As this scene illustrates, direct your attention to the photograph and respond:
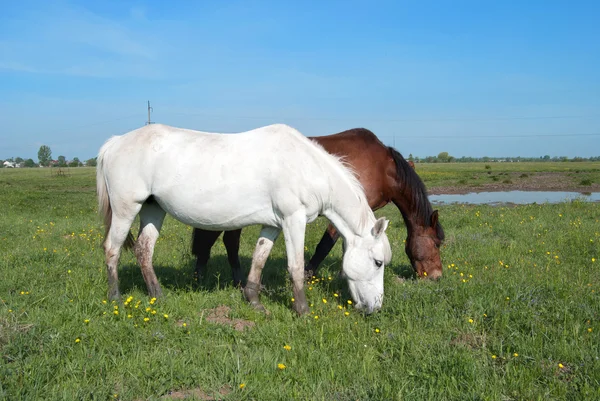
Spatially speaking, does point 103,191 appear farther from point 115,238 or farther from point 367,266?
point 367,266

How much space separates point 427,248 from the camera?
6.32 meters

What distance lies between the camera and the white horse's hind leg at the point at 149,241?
5.46 meters

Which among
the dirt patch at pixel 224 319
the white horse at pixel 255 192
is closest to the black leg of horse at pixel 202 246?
the white horse at pixel 255 192

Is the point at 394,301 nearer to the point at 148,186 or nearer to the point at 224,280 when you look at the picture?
the point at 224,280

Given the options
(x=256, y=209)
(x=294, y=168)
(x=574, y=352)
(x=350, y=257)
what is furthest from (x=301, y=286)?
(x=574, y=352)

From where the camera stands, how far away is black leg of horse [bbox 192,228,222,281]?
21.3 ft

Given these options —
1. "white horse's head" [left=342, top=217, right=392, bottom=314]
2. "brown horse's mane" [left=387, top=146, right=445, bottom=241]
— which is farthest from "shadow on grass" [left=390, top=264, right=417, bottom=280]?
"white horse's head" [left=342, top=217, right=392, bottom=314]

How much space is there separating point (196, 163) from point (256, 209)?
0.87 meters

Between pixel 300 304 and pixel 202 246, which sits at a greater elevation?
pixel 202 246

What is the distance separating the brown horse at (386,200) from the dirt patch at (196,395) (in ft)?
9.97

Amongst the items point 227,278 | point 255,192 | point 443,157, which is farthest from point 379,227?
point 443,157

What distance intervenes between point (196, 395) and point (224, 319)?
5.43 ft

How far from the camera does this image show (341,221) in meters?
5.14

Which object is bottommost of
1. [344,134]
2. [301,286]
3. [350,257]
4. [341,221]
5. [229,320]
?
[229,320]
